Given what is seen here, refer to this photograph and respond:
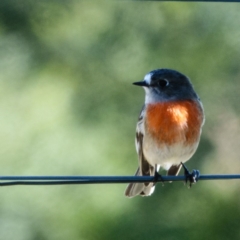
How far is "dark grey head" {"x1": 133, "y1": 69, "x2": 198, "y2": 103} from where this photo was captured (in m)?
6.32

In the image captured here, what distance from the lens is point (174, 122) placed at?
6.00m

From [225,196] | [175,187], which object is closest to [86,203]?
[175,187]

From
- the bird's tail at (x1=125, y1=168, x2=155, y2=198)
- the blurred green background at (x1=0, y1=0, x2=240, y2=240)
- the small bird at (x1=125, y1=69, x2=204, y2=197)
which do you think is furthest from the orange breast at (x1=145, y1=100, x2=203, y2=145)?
the blurred green background at (x1=0, y1=0, x2=240, y2=240)

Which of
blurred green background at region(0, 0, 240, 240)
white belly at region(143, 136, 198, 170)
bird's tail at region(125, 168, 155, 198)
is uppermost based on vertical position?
blurred green background at region(0, 0, 240, 240)

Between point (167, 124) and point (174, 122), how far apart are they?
0.19 ft

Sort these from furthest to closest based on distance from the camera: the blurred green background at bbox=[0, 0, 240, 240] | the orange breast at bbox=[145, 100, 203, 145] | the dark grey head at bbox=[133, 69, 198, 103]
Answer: the blurred green background at bbox=[0, 0, 240, 240] < the dark grey head at bbox=[133, 69, 198, 103] < the orange breast at bbox=[145, 100, 203, 145]

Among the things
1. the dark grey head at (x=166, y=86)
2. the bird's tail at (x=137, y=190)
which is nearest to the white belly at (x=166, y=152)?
the bird's tail at (x=137, y=190)

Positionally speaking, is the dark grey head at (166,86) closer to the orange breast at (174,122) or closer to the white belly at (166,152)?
the orange breast at (174,122)

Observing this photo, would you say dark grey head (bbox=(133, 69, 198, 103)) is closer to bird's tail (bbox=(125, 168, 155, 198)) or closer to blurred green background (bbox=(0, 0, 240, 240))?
bird's tail (bbox=(125, 168, 155, 198))

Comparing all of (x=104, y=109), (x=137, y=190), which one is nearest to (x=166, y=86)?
(x=137, y=190)

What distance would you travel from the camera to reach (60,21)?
32.8ft

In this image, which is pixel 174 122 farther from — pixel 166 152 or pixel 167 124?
pixel 166 152

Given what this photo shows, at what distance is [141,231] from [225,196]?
116 cm

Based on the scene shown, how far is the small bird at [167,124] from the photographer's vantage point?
19.8 ft
